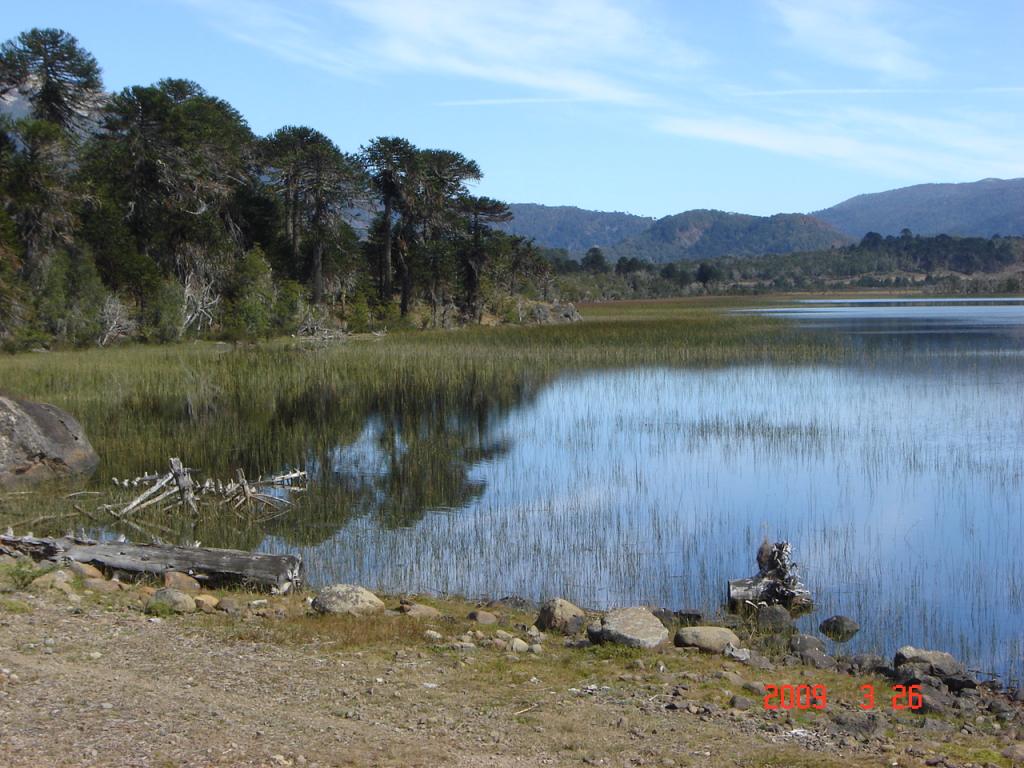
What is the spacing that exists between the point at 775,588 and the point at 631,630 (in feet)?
7.45

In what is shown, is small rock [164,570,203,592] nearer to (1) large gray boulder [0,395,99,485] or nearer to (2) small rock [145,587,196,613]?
(2) small rock [145,587,196,613]

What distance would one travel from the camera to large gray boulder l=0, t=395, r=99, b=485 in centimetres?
1461

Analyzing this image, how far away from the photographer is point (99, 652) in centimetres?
675

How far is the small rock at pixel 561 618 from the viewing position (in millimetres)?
8242

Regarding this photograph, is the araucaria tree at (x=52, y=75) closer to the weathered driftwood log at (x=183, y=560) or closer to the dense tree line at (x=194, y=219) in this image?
the dense tree line at (x=194, y=219)

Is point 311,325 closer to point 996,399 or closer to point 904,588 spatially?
point 996,399

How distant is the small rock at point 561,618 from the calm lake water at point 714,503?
1.36m

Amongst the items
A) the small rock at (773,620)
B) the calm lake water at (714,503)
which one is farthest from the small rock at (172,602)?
the small rock at (773,620)

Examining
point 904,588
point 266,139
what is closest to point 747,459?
point 904,588

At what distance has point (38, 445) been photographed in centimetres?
1512

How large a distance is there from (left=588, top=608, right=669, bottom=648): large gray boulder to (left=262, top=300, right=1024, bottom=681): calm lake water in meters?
1.73

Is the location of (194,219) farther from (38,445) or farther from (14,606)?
(14,606)

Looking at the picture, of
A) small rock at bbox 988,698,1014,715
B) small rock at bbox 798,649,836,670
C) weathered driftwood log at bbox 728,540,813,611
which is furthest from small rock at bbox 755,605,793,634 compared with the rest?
small rock at bbox 988,698,1014,715

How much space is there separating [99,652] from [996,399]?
2145 centimetres
